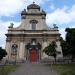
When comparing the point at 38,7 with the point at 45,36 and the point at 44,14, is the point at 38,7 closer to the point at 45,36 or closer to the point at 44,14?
the point at 44,14

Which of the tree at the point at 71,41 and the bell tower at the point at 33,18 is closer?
the tree at the point at 71,41

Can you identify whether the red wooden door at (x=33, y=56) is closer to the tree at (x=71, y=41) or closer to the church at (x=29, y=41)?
the church at (x=29, y=41)

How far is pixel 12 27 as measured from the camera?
55.3 m

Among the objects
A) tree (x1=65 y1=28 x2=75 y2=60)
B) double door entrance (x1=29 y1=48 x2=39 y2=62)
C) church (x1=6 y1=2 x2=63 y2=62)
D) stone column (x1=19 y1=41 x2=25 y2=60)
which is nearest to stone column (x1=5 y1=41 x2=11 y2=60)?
church (x1=6 y1=2 x2=63 y2=62)

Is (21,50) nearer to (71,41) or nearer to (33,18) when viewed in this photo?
(33,18)

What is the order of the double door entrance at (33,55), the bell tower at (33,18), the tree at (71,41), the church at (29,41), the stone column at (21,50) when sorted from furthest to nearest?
1. the bell tower at (33,18)
2. the double door entrance at (33,55)
3. the church at (29,41)
4. the stone column at (21,50)
5. the tree at (71,41)

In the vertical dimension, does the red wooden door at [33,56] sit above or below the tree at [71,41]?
below

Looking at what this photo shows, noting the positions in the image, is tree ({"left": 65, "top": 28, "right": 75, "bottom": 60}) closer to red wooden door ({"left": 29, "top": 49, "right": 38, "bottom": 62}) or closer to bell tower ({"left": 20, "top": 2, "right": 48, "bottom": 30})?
red wooden door ({"left": 29, "top": 49, "right": 38, "bottom": 62})

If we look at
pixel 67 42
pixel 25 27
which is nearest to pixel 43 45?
pixel 25 27

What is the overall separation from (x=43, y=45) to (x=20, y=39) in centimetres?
492

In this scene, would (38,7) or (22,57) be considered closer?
(22,57)

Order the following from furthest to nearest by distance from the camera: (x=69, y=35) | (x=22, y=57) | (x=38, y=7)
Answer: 1. (x=38, y=7)
2. (x=22, y=57)
3. (x=69, y=35)

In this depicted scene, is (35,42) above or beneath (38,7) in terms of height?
beneath

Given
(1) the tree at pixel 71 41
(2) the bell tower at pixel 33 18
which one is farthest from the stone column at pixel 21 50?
(1) the tree at pixel 71 41
